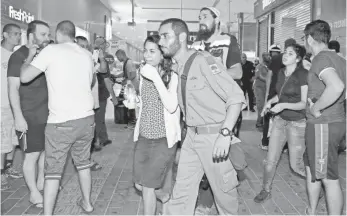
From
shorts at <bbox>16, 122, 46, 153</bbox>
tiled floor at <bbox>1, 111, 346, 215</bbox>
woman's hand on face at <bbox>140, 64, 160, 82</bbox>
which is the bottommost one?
tiled floor at <bbox>1, 111, 346, 215</bbox>

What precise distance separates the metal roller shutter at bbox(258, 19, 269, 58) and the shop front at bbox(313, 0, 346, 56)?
4146 millimetres

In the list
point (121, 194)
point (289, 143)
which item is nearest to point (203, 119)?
point (289, 143)

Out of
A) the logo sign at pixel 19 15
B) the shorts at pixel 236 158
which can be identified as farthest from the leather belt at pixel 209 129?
the logo sign at pixel 19 15

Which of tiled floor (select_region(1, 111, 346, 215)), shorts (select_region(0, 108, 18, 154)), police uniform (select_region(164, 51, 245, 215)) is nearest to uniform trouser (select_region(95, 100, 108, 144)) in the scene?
tiled floor (select_region(1, 111, 346, 215))

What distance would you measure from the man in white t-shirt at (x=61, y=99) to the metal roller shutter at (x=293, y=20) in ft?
19.7

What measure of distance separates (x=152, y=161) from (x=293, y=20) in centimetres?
721

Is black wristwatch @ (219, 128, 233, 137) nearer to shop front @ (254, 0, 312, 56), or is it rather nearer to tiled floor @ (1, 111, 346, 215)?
tiled floor @ (1, 111, 346, 215)

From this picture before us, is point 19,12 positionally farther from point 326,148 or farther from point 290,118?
point 326,148

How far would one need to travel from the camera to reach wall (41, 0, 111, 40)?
1172 cm

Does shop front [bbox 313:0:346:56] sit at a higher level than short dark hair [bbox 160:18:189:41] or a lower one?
higher

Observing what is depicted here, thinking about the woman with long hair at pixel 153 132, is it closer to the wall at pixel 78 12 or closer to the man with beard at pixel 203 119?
the man with beard at pixel 203 119

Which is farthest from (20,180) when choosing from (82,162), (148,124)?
(148,124)

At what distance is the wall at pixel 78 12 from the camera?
1172cm

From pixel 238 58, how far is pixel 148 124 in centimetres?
110
